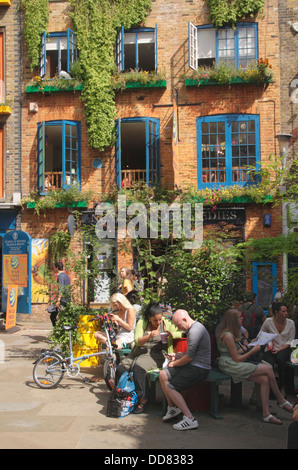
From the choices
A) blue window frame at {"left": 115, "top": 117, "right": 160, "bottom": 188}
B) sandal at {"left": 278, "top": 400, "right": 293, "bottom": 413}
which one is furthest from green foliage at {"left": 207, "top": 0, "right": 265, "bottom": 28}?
sandal at {"left": 278, "top": 400, "right": 293, "bottom": 413}

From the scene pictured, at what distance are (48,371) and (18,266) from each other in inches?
320

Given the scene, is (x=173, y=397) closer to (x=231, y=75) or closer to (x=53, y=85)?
(x=231, y=75)

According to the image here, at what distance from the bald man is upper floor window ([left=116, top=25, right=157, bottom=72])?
37.9ft

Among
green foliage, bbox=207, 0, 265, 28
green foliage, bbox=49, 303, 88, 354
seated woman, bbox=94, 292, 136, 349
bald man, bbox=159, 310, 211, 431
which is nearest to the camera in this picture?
bald man, bbox=159, 310, 211, 431

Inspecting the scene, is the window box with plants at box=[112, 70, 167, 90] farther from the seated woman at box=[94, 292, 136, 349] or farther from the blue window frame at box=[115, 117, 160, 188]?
the seated woman at box=[94, 292, 136, 349]

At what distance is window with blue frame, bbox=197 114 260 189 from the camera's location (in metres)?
16.1

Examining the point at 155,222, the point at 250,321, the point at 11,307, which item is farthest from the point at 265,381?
the point at 11,307

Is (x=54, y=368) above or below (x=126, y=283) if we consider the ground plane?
below

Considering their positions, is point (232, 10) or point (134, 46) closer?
point (232, 10)

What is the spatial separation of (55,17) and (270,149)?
8015 millimetres

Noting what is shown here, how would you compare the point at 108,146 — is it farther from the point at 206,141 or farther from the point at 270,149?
the point at 270,149

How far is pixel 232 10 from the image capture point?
16.0 metres

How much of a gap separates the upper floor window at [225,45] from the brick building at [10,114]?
18.6 ft

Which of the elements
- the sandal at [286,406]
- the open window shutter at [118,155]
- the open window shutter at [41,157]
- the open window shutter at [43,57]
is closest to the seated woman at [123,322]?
the sandal at [286,406]
